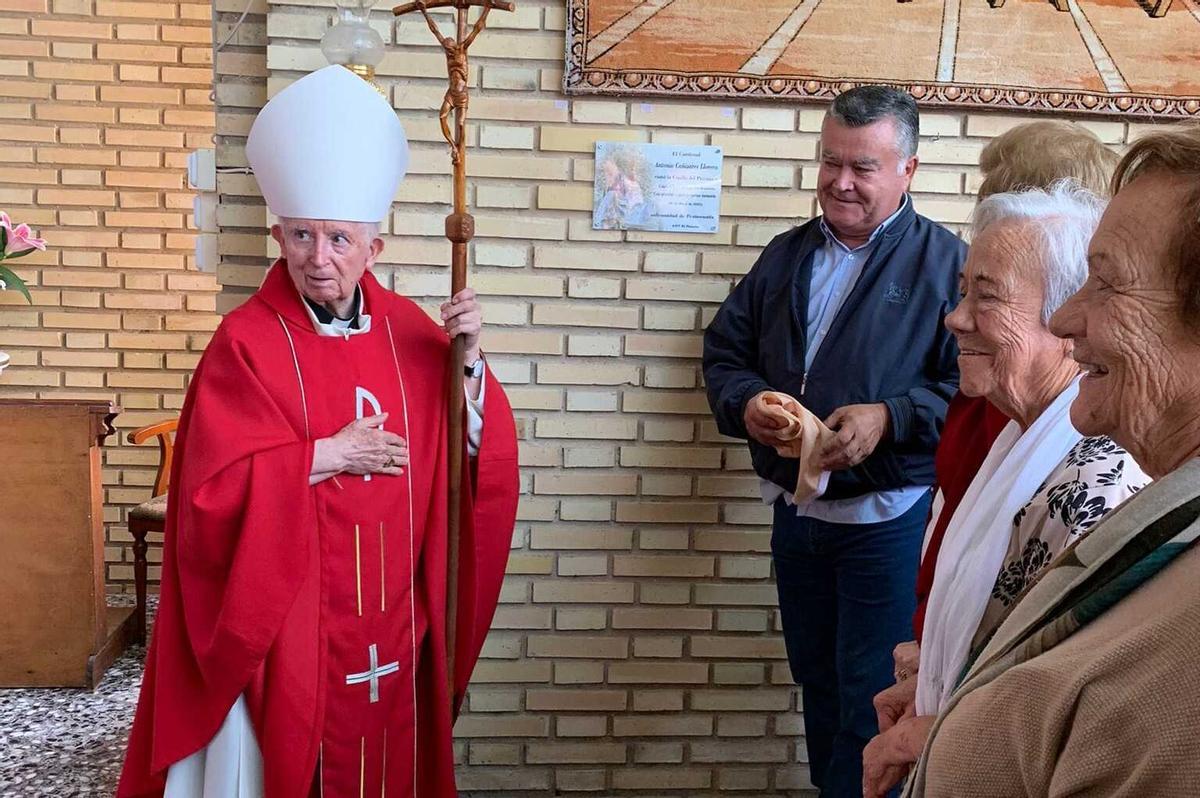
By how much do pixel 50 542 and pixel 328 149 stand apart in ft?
8.37

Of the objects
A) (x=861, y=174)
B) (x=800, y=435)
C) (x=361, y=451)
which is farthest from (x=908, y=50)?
(x=361, y=451)

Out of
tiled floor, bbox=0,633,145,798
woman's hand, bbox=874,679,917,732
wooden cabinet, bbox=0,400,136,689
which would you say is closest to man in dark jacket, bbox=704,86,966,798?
woman's hand, bbox=874,679,917,732

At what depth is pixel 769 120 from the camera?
298cm

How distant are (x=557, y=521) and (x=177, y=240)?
2.97 meters

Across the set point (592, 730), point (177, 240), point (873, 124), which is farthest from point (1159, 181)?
point (177, 240)

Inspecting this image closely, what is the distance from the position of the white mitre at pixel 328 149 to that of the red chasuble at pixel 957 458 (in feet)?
4.42

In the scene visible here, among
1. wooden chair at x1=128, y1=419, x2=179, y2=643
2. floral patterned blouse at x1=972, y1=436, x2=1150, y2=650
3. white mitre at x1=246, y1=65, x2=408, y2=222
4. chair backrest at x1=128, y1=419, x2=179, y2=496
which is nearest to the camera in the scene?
floral patterned blouse at x1=972, y1=436, x2=1150, y2=650

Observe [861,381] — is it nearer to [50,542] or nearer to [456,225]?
[456,225]

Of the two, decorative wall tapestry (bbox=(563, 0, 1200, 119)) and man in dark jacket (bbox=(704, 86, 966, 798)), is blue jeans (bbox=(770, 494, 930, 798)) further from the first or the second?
decorative wall tapestry (bbox=(563, 0, 1200, 119))

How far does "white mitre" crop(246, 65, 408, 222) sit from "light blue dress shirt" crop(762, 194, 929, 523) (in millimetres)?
1110

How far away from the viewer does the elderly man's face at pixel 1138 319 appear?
3.43 feet

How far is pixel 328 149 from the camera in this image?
2.38 m

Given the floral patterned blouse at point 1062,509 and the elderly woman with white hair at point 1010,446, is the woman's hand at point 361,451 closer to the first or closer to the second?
the elderly woman with white hair at point 1010,446

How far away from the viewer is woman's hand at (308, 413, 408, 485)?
2.28 metres
